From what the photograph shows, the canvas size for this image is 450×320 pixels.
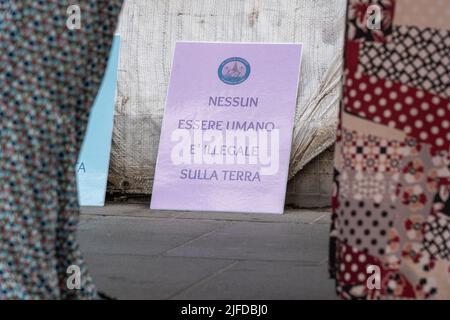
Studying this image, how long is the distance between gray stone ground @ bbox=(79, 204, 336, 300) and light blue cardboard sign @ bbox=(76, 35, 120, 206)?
0.18 metres

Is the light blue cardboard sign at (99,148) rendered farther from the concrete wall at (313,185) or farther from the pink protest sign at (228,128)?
the concrete wall at (313,185)

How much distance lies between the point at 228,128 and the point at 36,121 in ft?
13.5

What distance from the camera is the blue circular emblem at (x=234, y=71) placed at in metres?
7.76

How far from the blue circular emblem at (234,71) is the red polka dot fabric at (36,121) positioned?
13.1ft

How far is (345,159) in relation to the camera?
3842mm

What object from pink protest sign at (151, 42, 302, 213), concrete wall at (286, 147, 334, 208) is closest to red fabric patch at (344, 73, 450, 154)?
pink protest sign at (151, 42, 302, 213)

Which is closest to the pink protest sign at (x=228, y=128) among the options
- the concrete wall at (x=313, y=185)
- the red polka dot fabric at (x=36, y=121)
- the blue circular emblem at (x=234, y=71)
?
the blue circular emblem at (x=234, y=71)

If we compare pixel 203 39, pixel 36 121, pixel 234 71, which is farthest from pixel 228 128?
pixel 36 121

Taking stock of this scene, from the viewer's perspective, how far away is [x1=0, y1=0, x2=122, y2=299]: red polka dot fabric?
3686mm

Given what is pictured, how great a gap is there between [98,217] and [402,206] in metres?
3.95

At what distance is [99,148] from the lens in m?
7.96

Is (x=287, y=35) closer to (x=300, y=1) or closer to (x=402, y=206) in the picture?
(x=300, y=1)

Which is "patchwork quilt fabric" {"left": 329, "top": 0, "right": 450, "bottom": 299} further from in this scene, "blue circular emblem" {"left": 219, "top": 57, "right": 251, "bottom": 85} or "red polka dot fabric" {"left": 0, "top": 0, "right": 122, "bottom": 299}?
"blue circular emblem" {"left": 219, "top": 57, "right": 251, "bottom": 85}
